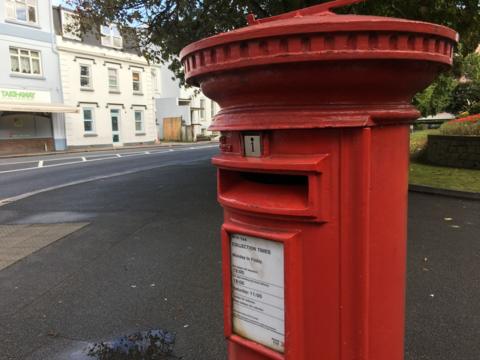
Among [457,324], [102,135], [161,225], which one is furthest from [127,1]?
[102,135]

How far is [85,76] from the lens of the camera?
2881 centimetres

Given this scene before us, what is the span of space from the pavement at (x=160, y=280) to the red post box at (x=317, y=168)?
5.43 feet

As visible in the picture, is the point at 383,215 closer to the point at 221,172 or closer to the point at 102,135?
the point at 221,172

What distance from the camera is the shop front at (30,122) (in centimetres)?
2427

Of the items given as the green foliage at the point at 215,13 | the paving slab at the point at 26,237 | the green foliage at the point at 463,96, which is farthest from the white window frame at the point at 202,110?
the paving slab at the point at 26,237

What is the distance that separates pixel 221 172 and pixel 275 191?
0.75ft

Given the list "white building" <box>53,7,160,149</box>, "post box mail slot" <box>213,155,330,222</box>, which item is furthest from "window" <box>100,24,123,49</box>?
"post box mail slot" <box>213,155,330,222</box>

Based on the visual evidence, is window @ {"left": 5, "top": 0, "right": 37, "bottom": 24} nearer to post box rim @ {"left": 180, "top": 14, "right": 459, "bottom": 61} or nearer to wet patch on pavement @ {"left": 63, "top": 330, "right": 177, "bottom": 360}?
wet patch on pavement @ {"left": 63, "top": 330, "right": 177, "bottom": 360}

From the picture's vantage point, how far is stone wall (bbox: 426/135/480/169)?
10441mm

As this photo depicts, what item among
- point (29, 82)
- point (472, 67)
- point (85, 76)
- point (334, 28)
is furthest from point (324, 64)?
point (472, 67)

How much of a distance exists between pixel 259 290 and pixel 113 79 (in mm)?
31643

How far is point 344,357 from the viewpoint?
4.66 feet

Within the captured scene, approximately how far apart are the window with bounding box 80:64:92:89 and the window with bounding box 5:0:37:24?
4027 millimetres

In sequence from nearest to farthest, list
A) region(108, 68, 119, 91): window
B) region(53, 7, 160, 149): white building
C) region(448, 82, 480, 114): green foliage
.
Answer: region(448, 82, 480, 114): green foliage, region(53, 7, 160, 149): white building, region(108, 68, 119, 91): window
